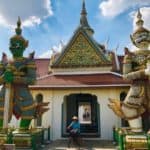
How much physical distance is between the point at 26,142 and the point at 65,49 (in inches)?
220

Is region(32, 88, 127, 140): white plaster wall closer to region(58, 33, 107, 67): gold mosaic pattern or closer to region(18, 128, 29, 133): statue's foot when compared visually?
region(58, 33, 107, 67): gold mosaic pattern

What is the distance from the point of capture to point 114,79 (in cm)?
1018

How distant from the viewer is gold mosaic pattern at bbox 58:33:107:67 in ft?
36.7

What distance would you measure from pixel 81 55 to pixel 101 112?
2760 mm

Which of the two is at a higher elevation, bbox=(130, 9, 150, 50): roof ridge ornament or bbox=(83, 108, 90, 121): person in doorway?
bbox=(130, 9, 150, 50): roof ridge ornament

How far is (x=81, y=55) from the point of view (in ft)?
37.5

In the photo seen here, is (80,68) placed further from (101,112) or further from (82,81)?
(101,112)

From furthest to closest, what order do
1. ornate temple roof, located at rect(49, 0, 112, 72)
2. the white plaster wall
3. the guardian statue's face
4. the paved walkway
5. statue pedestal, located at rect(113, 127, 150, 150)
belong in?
1. ornate temple roof, located at rect(49, 0, 112, 72)
2. the white plaster wall
3. the guardian statue's face
4. the paved walkway
5. statue pedestal, located at rect(113, 127, 150, 150)

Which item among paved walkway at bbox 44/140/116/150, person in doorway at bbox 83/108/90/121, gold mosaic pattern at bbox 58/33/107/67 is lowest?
paved walkway at bbox 44/140/116/150

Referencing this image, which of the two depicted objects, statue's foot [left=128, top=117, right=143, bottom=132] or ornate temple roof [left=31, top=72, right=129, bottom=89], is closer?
statue's foot [left=128, top=117, right=143, bottom=132]

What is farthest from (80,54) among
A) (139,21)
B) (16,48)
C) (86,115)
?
(86,115)

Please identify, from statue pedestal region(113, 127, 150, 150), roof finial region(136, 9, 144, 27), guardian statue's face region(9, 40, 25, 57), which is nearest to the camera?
statue pedestal region(113, 127, 150, 150)

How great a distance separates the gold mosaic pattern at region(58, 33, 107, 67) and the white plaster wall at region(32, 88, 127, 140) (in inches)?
58.0

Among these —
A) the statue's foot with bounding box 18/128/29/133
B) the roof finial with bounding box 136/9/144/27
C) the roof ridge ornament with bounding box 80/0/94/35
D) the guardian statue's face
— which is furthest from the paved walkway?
the roof ridge ornament with bounding box 80/0/94/35
